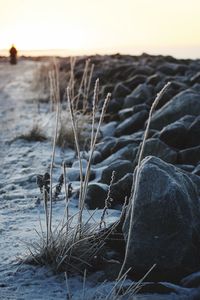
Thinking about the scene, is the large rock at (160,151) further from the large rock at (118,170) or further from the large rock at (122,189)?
the large rock at (122,189)

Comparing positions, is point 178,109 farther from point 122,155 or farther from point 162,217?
point 162,217

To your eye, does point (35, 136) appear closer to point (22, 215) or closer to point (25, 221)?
point (22, 215)

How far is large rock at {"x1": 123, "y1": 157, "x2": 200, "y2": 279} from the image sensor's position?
7.16ft

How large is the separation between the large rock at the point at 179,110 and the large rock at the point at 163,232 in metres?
2.45

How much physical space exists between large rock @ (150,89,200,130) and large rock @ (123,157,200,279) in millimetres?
2453

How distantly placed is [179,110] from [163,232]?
2600mm

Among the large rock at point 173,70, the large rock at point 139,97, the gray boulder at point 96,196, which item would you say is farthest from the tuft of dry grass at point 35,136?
the large rock at point 173,70

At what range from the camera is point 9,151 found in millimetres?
4848

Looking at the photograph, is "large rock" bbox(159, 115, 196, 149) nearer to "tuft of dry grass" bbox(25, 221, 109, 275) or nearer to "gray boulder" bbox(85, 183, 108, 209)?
"gray boulder" bbox(85, 183, 108, 209)

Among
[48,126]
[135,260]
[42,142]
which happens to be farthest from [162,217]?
[48,126]

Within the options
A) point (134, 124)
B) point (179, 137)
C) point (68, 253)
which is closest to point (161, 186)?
point (68, 253)

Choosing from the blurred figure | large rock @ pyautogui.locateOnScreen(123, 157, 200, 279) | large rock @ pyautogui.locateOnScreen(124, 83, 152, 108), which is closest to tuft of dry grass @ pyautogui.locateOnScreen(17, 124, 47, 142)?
large rock @ pyautogui.locateOnScreen(124, 83, 152, 108)

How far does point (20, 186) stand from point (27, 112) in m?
4.16

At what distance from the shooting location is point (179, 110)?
4.67 metres
